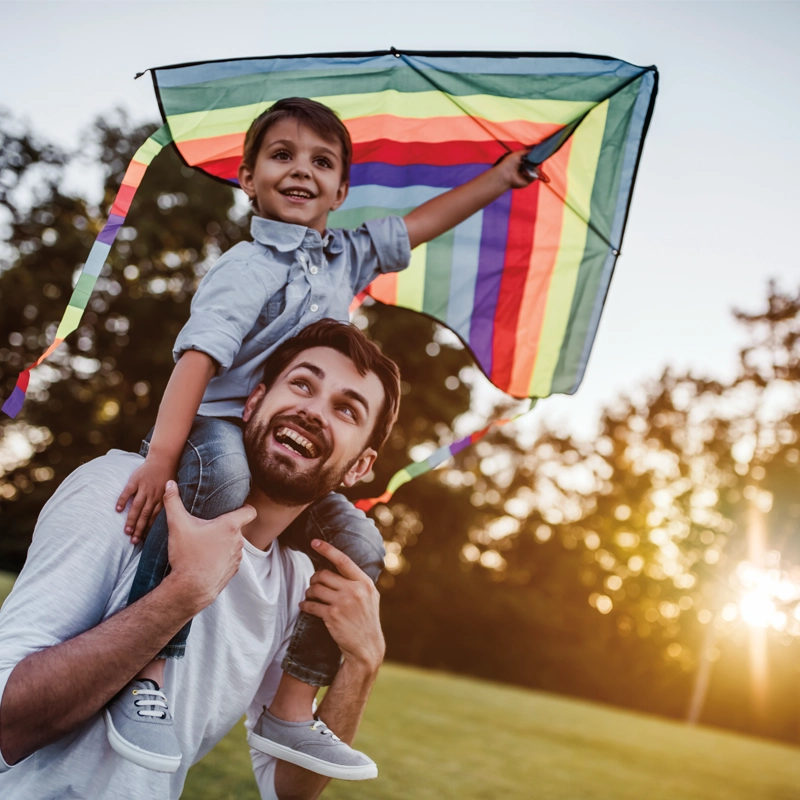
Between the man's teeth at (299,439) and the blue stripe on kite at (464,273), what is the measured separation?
1.13 meters

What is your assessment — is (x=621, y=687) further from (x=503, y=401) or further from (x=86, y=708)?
(x=86, y=708)

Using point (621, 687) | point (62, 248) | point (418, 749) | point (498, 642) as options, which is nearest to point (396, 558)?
point (498, 642)

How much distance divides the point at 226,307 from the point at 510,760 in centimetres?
454

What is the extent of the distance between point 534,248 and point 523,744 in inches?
193

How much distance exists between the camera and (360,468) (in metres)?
2.37

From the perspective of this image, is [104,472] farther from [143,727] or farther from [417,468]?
[417,468]

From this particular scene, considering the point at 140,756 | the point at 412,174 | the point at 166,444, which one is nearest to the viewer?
the point at 140,756

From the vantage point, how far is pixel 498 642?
773 inches

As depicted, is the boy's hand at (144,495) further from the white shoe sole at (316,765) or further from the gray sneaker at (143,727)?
the white shoe sole at (316,765)

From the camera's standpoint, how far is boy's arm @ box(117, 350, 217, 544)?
1.91 m

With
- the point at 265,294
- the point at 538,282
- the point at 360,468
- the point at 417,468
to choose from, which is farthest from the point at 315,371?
the point at 538,282

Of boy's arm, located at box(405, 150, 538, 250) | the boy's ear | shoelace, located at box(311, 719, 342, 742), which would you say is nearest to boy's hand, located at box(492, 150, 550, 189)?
boy's arm, located at box(405, 150, 538, 250)

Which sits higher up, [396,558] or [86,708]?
[86,708]

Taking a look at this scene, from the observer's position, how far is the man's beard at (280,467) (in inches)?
82.6
